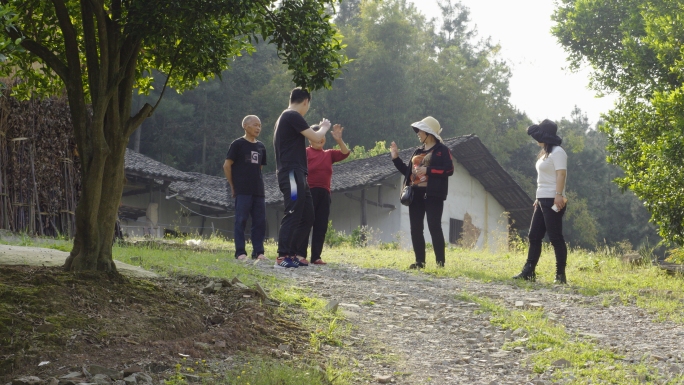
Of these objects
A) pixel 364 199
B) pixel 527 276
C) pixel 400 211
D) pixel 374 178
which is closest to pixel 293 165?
pixel 527 276

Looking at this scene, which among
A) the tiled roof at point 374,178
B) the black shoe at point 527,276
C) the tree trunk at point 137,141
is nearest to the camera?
the black shoe at point 527,276

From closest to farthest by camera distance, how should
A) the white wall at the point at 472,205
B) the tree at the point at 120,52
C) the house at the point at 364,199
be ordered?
the tree at the point at 120,52 → the house at the point at 364,199 → the white wall at the point at 472,205

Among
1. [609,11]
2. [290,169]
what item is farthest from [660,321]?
[609,11]

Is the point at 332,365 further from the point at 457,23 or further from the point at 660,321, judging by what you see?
the point at 457,23

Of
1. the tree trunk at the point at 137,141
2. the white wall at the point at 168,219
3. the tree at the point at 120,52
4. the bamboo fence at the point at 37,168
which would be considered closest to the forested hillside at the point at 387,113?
the tree trunk at the point at 137,141

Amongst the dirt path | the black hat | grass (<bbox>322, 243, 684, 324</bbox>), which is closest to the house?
grass (<bbox>322, 243, 684, 324</bbox>)

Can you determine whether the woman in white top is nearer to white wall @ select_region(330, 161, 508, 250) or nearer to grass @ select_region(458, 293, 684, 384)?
grass @ select_region(458, 293, 684, 384)

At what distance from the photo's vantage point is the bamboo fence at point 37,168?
11.6 meters

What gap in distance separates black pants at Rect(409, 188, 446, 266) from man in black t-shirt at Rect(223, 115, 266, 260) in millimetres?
1864

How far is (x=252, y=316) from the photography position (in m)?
5.58

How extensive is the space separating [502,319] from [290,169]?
3.08 meters

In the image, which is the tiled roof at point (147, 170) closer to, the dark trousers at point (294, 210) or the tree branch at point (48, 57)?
the dark trousers at point (294, 210)

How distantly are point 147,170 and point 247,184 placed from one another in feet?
55.7

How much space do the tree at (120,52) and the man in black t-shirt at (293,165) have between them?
4.71 ft
